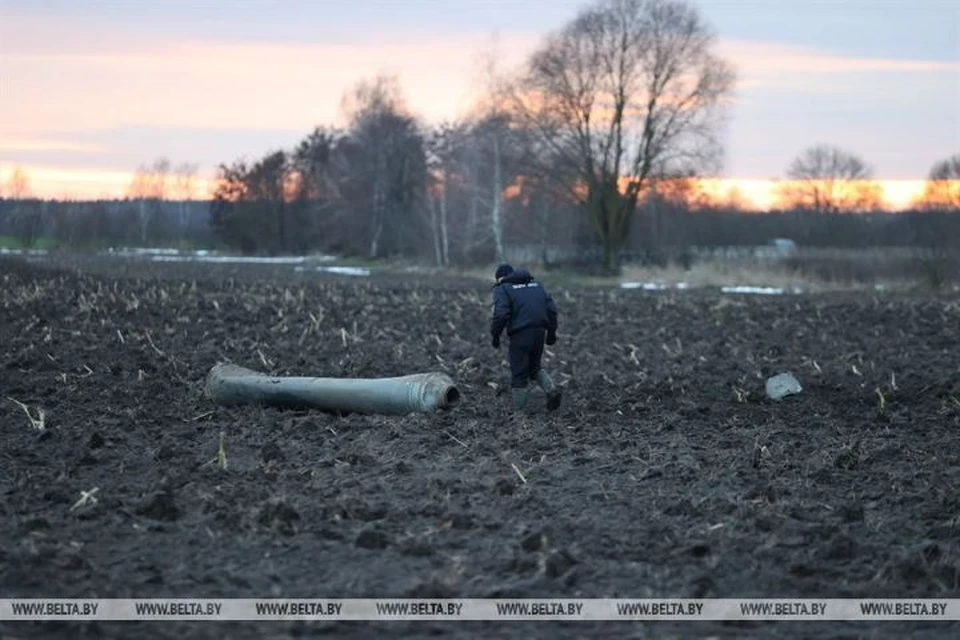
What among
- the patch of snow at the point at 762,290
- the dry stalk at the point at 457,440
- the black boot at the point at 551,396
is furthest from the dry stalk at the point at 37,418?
the patch of snow at the point at 762,290

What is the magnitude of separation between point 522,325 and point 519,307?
211 millimetres

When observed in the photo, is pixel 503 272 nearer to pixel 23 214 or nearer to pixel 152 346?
pixel 152 346

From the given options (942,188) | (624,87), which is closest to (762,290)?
(624,87)

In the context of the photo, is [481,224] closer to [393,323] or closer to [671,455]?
[393,323]

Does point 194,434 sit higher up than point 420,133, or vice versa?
point 420,133

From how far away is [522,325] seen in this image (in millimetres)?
13656

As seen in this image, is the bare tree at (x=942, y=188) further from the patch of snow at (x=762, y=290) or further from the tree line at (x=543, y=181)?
the patch of snow at (x=762, y=290)

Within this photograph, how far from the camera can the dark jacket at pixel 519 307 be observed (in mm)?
13633

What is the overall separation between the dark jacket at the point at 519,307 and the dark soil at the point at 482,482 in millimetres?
948

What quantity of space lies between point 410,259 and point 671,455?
6167cm

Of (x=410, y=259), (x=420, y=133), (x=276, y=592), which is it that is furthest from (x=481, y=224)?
(x=276, y=592)

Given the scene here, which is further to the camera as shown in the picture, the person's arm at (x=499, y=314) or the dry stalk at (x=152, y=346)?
the dry stalk at (x=152, y=346)

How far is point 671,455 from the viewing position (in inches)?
444

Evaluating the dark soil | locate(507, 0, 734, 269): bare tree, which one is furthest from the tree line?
the dark soil
